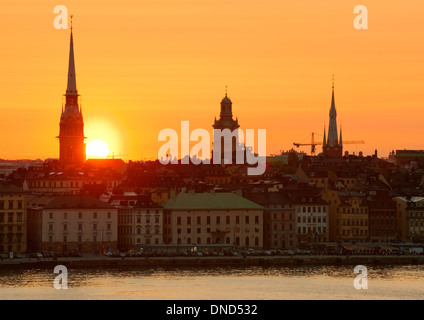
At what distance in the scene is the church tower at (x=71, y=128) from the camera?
129750 millimetres

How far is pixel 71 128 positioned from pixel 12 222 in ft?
167

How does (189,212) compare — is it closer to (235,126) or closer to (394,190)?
(394,190)

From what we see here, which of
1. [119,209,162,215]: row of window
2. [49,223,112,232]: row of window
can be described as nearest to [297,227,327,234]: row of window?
[119,209,162,215]: row of window

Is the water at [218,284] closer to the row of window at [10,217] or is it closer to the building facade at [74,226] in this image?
the building facade at [74,226]

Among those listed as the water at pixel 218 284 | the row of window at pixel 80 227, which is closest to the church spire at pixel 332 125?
the row of window at pixel 80 227

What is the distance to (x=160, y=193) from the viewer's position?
298 feet

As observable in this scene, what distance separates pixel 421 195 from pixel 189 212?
1997 cm

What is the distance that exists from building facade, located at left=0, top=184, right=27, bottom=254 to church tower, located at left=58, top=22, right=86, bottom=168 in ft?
161

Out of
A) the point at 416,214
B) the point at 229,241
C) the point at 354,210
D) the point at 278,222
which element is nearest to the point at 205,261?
the point at 229,241

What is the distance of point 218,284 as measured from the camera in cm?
6475

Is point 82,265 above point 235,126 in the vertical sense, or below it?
below

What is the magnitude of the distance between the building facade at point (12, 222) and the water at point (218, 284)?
8.50 meters
